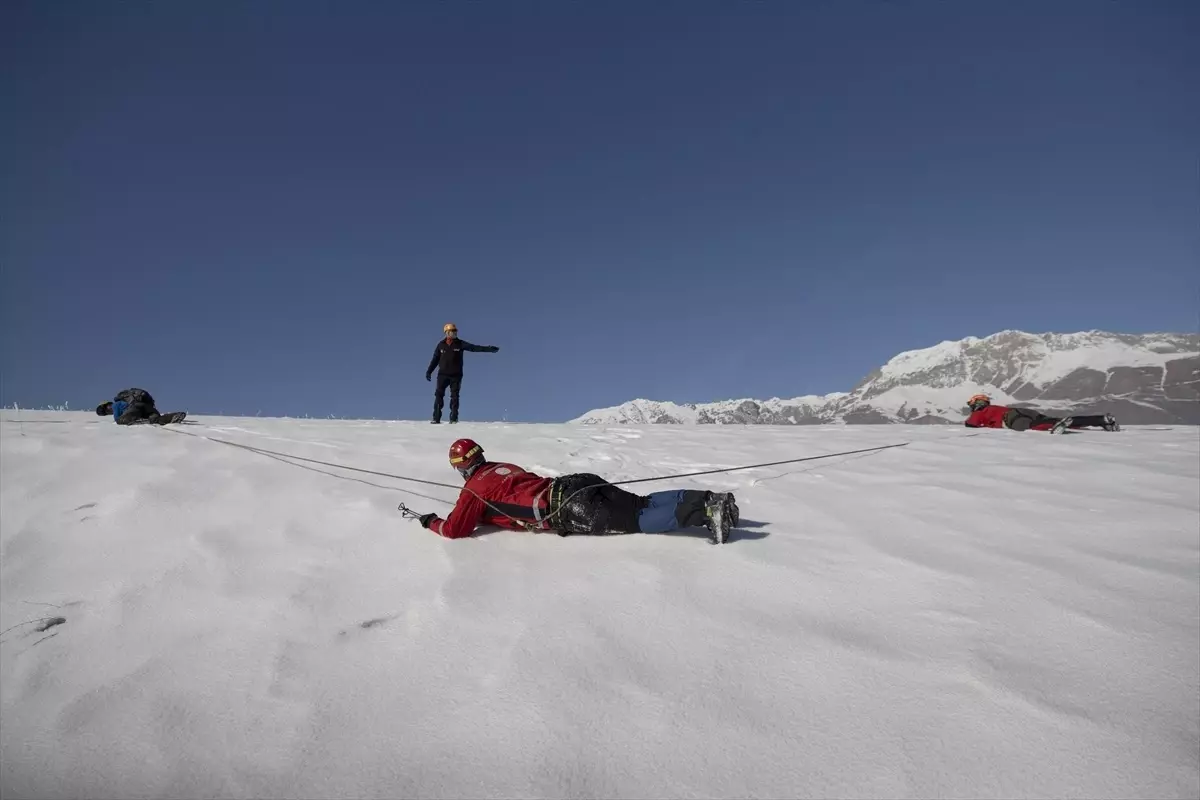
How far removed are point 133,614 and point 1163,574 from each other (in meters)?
5.36

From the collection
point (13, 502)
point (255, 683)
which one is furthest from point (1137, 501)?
point (13, 502)

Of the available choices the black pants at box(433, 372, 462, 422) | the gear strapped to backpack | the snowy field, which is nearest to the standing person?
the black pants at box(433, 372, 462, 422)

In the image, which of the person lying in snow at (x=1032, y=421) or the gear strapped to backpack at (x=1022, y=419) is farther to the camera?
the gear strapped to backpack at (x=1022, y=419)

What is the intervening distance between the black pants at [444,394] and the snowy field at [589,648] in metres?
5.92

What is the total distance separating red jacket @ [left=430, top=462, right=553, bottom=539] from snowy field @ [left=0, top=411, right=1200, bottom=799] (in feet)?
0.49

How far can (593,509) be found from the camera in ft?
12.2

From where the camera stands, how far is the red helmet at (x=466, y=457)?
4230mm

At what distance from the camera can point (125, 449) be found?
5477 mm

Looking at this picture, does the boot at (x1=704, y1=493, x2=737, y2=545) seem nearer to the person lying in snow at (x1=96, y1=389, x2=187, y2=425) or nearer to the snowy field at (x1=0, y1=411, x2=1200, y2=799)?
the snowy field at (x1=0, y1=411, x2=1200, y2=799)

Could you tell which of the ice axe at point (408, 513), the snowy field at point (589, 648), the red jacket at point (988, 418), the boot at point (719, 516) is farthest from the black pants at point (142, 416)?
the red jacket at point (988, 418)

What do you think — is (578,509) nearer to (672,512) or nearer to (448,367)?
(672,512)

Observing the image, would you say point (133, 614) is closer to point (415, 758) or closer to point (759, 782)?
point (415, 758)

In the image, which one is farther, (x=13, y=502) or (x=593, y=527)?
(x=13, y=502)

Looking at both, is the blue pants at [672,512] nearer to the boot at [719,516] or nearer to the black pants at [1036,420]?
the boot at [719,516]
